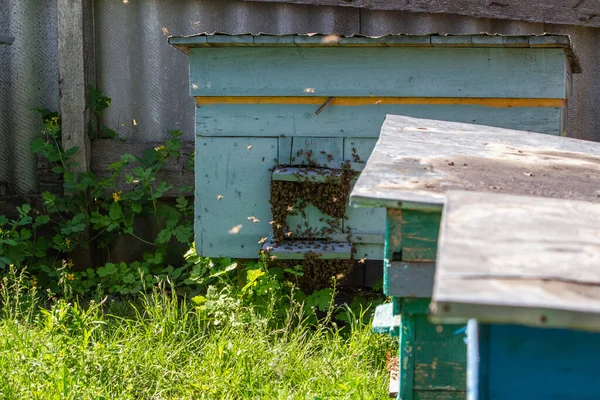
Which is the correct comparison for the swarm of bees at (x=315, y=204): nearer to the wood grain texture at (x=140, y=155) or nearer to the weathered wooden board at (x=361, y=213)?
the weathered wooden board at (x=361, y=213)

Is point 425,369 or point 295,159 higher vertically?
point 295,159

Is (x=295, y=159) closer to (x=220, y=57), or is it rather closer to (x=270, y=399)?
(x=220, y=57)

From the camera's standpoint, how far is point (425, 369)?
2.55 meters

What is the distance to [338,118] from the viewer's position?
4.15 meters

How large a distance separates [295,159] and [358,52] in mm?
681

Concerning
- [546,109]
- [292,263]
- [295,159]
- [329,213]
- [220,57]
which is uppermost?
[220,57]

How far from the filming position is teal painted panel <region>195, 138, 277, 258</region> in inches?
→ 167

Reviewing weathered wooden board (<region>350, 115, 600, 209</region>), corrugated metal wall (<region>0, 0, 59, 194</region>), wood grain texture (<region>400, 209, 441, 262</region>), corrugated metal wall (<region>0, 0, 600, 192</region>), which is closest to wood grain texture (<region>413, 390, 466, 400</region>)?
wood grain texture (<region>400, 209, 441, 262</region>)

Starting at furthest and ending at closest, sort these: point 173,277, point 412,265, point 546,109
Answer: point 173,277
point 546,109
point 412,265

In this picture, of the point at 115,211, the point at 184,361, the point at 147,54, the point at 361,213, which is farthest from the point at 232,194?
the point at 147,54

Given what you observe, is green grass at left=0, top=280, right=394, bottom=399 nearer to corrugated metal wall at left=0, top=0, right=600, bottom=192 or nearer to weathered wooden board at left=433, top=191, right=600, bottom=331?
corrugated metal wall at left=0, top=0, right=600, bottom=192

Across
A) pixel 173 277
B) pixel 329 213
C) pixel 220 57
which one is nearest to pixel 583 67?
pixel 329 213

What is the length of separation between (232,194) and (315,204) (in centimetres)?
48

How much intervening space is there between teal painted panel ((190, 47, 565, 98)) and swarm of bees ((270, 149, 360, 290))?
0.38 m
